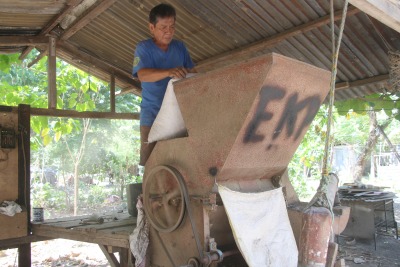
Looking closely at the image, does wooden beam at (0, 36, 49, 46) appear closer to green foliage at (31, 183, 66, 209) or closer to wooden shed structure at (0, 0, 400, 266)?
wooden shed structure at (0, 0, 400, 266)

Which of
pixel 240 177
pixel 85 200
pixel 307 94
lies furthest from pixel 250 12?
pixel 85 200

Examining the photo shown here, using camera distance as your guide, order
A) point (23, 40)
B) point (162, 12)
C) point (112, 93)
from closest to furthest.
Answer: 1. point (162, 12)
2. point (23, 40)
3. point (112, 93)

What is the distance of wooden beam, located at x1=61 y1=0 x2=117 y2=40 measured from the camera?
4.86m

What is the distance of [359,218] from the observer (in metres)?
8.37

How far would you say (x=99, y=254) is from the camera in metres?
9.13

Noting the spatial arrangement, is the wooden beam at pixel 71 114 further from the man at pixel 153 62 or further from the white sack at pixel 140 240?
the white sack at pixel 140 240

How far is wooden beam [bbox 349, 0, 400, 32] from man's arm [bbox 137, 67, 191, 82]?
1.37 metres

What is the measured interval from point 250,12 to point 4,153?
3.64 m

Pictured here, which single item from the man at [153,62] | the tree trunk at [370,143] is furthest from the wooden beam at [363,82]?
the tree trunk at [370,143]

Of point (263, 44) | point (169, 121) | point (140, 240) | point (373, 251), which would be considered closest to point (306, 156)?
point (373, 251)

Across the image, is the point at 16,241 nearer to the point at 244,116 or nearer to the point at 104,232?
the point at 104,232

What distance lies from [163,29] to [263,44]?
1851mm

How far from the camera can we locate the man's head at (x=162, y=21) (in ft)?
11.6

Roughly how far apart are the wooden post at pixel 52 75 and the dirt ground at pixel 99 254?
9.73 feet
